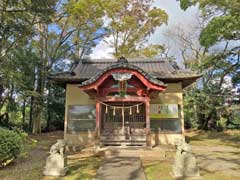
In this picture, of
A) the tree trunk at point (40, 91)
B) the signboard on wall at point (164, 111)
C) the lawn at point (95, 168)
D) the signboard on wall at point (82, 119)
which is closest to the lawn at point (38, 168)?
the lawn at point (95, 168)

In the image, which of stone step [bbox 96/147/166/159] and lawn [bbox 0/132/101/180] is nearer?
lawn [bbox 0/132/101/180]

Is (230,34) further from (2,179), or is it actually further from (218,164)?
(2,179)

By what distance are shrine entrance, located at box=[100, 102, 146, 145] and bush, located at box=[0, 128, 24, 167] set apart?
4020 mm

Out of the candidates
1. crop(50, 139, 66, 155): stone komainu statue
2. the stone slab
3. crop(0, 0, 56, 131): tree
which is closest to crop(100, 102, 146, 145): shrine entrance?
the stone slab

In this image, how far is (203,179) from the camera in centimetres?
582

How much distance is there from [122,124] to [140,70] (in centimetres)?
298

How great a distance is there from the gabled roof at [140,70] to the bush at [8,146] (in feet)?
12.9

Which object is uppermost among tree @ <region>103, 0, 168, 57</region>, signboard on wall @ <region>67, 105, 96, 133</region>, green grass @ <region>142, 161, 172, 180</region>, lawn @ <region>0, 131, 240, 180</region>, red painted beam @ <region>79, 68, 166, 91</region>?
tree @ <region>103, 0, 168, 57</region>

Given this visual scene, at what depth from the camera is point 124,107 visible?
10805 mm

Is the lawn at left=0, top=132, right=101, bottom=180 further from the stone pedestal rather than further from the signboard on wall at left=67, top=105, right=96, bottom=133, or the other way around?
the signboard on wall at left=67, top=105, right=96, bottom=133

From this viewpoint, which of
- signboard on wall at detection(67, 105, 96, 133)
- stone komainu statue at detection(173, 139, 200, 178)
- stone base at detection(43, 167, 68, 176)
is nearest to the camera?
stone komainu statue at detection(173, 139, 200, 178)

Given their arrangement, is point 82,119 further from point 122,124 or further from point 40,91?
point 40,91

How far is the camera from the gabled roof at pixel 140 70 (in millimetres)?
10934

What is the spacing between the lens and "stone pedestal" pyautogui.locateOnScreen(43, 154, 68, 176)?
630cm
